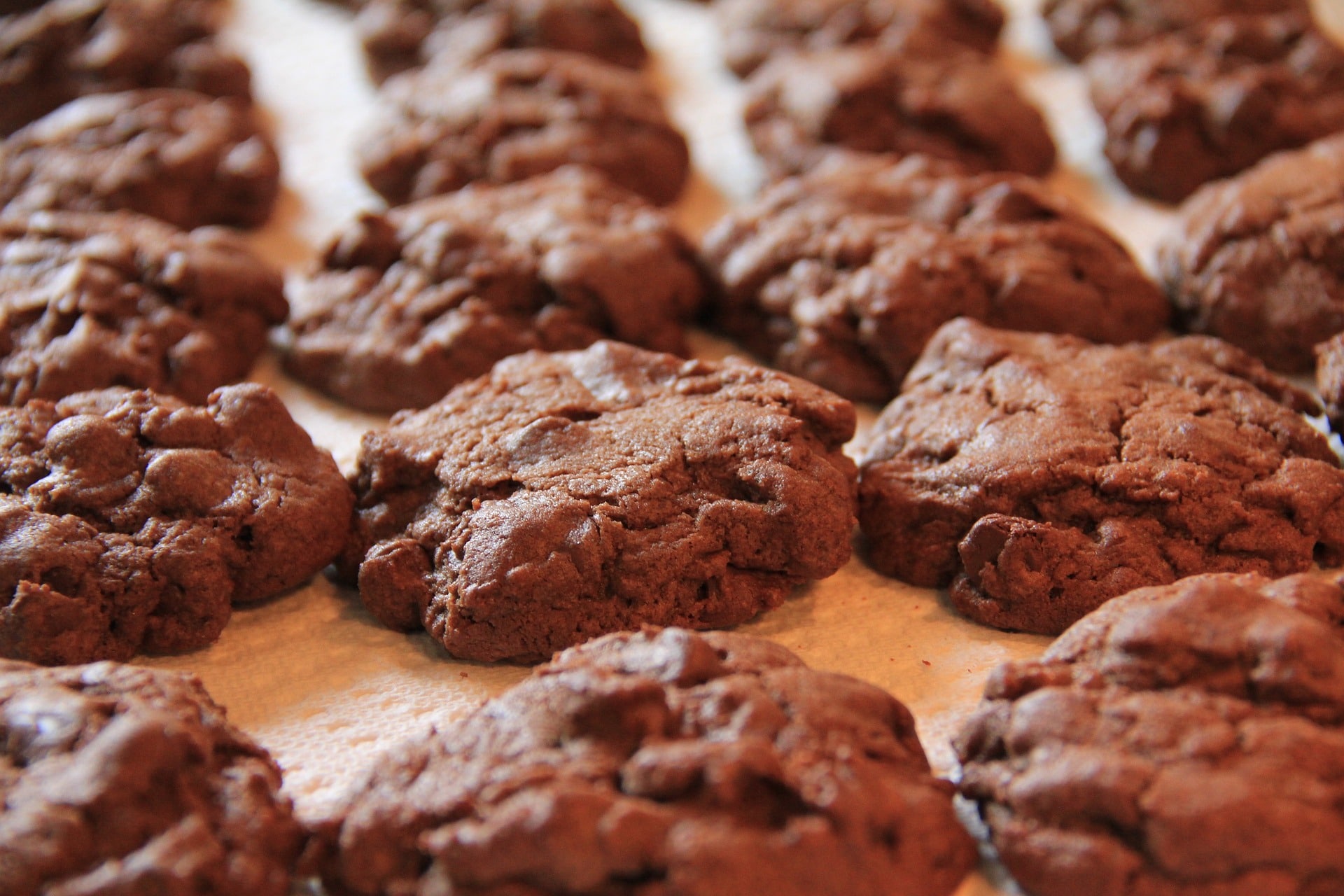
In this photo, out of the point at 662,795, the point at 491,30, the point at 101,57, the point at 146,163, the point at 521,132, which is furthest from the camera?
the point at 491,30

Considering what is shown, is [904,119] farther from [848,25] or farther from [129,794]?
[129,794]

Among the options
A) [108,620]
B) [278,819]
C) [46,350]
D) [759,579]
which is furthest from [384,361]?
[278,819]

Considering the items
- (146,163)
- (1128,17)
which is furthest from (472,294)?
(1128,17)

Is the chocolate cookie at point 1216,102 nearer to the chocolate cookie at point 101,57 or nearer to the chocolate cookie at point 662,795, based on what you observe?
the chocolate cookie at point 662,795

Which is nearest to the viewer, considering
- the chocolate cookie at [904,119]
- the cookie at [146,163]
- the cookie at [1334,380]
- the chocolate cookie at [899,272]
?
the cookie at [1334,380]

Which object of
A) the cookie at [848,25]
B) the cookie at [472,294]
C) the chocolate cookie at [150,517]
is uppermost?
the cookie at [848,25]

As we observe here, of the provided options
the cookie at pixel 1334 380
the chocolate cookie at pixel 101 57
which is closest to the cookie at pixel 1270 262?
the cookie at pixel 1334 380
